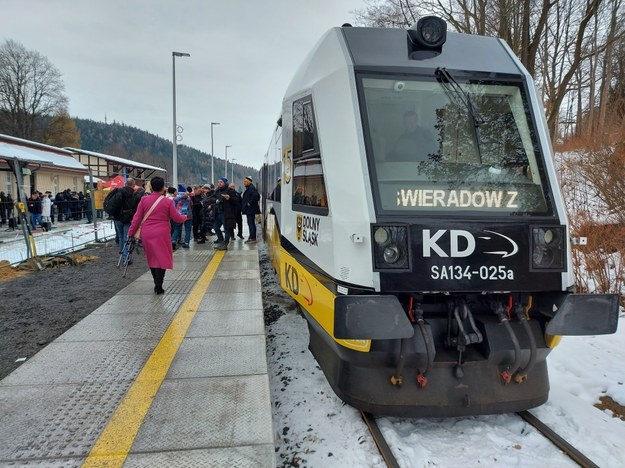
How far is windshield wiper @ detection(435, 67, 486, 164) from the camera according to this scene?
354cm

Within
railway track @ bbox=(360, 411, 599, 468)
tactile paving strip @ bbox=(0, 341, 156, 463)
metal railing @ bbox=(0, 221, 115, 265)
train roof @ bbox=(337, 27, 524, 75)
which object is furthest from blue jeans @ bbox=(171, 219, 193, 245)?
railway track @ bbox=(360, 411, 599, 468)

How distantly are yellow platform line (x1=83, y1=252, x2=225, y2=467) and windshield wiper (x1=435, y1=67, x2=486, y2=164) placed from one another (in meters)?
3.30

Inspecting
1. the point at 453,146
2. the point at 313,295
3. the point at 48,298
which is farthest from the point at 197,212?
the point at 453,146

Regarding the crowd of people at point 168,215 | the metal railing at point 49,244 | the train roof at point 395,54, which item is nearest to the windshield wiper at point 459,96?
the train roof at point 395,54

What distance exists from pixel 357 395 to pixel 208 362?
150cm

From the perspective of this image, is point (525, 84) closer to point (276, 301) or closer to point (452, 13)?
point (276, 301)

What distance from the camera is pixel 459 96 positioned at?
11.8 ft

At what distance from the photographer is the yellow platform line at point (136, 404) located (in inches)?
104

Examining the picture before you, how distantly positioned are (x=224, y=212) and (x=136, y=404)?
8.18m

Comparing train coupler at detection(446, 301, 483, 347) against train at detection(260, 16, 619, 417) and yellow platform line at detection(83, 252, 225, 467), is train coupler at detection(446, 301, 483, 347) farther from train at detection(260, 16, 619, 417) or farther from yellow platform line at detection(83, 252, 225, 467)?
yellow platform line at detection(83, 252, 225, 467)

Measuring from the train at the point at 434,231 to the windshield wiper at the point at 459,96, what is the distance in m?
0.01

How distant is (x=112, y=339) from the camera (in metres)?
4.53

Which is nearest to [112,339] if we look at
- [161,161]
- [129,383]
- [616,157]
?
[129,383]

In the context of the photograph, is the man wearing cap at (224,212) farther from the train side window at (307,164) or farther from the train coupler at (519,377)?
the train coupler at (519,377)
